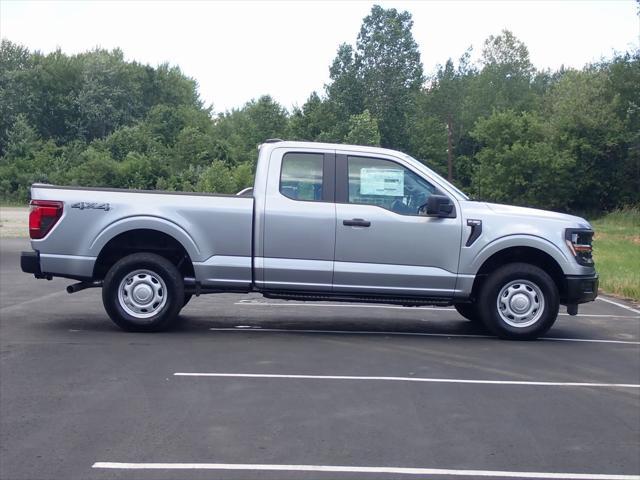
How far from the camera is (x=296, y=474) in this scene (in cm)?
551

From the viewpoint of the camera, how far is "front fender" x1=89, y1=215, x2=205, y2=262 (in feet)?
33.9

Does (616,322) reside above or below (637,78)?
below

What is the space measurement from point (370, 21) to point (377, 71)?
14.9ft

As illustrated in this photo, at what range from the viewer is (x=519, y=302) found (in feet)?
34.8

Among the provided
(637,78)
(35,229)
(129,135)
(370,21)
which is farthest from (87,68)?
(35,229)

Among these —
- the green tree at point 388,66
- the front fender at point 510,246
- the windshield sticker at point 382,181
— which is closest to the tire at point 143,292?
the windshield sticker at point 382,181

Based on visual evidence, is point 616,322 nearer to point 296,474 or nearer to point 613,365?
point 613,365

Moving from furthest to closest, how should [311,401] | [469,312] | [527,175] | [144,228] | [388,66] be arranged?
[388,66]
[527,175]
[469,312]
[144,228]
[311,401]

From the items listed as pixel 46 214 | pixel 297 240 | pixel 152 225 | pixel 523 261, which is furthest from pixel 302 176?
pixel 46 214

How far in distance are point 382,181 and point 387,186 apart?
8cm

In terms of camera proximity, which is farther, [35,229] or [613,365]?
[35,229]

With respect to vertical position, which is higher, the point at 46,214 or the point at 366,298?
the point at 46,214

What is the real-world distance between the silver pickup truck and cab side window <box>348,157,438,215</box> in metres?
0.01

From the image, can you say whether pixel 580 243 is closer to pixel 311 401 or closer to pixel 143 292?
pixel 311 401
